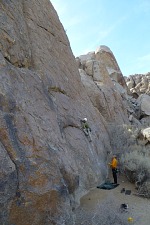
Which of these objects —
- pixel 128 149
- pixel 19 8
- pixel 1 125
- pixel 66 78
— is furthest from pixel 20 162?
pixel 128 149

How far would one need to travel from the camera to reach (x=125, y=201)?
27.8 feet

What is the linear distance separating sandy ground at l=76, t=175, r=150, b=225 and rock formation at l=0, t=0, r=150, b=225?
401 mm

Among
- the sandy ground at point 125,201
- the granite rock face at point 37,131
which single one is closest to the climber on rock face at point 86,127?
the granite rock face at point 37,131

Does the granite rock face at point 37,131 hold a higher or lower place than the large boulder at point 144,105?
lower

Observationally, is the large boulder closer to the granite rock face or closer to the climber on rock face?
the granite rock face

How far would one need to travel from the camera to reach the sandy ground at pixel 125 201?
281 inches

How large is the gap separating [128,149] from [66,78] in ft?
16.8

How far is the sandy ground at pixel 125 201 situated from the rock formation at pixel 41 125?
0.40m

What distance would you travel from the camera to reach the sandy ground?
714cm

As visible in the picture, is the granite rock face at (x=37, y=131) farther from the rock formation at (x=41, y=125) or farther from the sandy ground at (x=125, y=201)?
the sandy ground at (x=125, y=201)

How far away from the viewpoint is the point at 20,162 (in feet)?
15.9

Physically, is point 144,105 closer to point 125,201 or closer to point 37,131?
point 125,201

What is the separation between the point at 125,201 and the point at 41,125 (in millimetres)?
4315

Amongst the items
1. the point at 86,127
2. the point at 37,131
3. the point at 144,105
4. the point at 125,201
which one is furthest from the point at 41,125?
the point at 144,105
